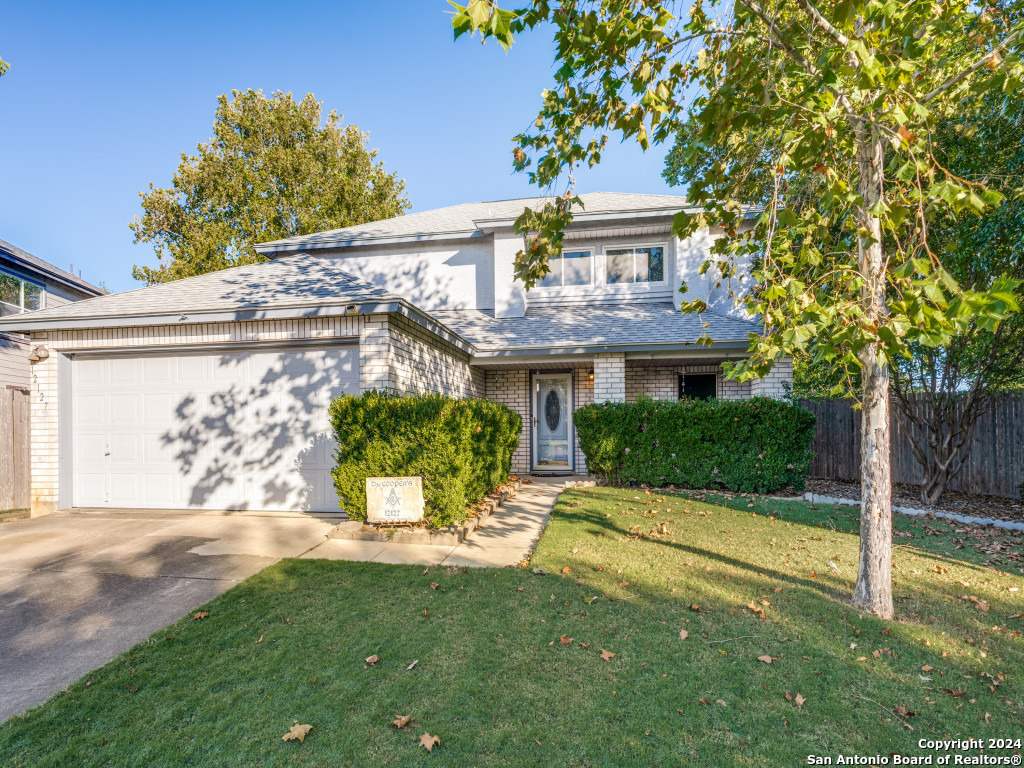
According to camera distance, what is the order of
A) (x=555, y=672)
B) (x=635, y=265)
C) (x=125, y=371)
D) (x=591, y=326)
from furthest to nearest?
1. (x=635, y=265)
2. (x=591, y=326)
3. (x=125, y=371)
4. (x=555, y=672)

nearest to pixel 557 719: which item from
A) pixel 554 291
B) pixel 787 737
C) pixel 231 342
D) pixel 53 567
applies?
pixel 787 737

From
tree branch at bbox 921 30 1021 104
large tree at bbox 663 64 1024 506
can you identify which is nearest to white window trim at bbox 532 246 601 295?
large tree at bbox 663 64 1024 506

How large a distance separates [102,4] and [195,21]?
6.38 feet

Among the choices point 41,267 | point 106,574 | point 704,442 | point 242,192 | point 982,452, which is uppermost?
point 242,192

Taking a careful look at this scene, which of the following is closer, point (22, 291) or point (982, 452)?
point (982, 452)

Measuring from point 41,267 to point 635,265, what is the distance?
50.8 ft

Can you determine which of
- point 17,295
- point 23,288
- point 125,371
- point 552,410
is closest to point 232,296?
point 125,371

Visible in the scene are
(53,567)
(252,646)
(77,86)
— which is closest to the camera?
(252,646)

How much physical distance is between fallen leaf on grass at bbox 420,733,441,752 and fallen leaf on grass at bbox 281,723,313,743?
1.98 ft

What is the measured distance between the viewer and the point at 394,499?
584 cm

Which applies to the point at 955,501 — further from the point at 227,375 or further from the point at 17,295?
the point at 17,295

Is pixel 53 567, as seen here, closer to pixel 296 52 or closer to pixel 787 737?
pixel 787 737

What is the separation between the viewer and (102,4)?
11.3m

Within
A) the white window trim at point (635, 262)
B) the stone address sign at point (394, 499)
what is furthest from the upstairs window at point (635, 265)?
the stone address sign at point (394, 499)
